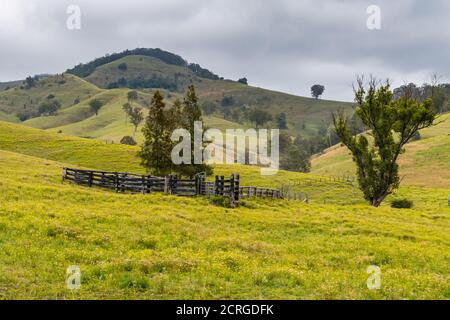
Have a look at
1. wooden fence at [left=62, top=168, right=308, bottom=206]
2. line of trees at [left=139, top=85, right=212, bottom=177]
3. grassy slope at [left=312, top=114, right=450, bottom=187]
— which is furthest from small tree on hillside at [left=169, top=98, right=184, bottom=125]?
grassy slope at [left=312, top=114, right=450, bottom=187]

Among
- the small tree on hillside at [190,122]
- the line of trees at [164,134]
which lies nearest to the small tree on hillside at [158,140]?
the line of trees at [164,134]

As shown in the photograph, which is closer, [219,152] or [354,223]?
[354,223]

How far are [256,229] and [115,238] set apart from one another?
9666 mm

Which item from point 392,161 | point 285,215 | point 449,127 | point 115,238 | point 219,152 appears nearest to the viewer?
point 115,238

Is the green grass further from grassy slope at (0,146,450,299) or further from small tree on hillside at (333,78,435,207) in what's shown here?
grassy slope at (0,146,450,299)

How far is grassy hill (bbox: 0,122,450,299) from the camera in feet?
51.0

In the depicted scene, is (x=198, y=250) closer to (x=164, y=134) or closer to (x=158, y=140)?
(x=158, y=140)

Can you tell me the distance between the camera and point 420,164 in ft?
352

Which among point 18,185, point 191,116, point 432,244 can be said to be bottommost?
point 432,244

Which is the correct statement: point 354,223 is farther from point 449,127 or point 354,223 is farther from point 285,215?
point 449,127

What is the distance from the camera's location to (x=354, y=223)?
104 feet

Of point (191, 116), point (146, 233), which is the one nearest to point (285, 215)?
point (146, 233)

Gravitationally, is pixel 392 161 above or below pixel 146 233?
above

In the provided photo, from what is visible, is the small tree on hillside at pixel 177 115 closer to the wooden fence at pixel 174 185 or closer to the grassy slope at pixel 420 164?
the wooden fence at pixel 174 185
